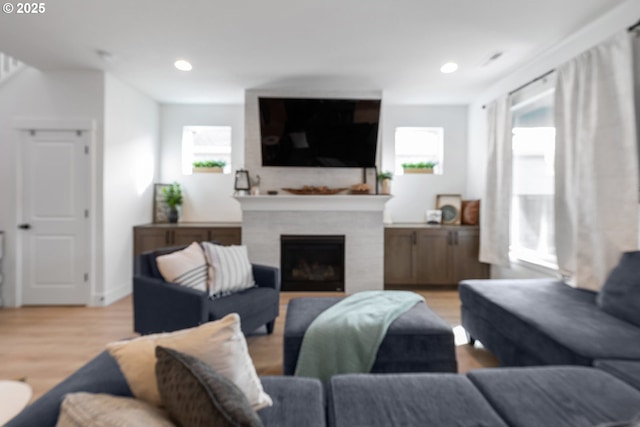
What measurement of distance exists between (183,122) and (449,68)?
12.1 feet

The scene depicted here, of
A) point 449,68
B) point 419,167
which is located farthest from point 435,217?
point 449,68

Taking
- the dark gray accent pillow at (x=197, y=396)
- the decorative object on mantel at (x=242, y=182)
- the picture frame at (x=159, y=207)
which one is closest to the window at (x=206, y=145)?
the picture frame at (x=159, y=207)

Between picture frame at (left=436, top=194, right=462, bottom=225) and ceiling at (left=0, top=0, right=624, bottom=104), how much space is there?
151 centimetres

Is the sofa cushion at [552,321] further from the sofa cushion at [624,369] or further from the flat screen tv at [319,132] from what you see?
the flat screen tv at [319,132]

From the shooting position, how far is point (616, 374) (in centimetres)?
138

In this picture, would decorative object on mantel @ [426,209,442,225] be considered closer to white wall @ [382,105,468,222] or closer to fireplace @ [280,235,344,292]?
white wall @ [382,105,468,222]

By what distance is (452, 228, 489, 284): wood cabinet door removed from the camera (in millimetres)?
4223

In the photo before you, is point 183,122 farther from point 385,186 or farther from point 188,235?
point 385,186

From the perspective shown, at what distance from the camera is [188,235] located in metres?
4.23

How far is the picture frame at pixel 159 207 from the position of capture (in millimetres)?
4641

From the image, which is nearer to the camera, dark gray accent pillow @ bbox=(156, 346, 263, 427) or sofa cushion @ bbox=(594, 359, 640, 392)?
dark gray accent pillow @ bbox=(156, 346, 263, 427)

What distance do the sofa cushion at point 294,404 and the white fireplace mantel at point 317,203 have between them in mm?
2816

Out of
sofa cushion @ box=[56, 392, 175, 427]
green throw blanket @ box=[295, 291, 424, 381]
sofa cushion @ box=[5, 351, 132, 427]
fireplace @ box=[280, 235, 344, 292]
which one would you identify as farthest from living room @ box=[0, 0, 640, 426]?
sofa cushion @ box=[56, 392, 175, 427]

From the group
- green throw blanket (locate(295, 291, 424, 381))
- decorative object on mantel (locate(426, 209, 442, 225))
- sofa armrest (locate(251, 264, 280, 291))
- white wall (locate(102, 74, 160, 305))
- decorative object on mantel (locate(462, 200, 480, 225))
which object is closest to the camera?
green throw blanket (locate(295, 291, 424, 381))
